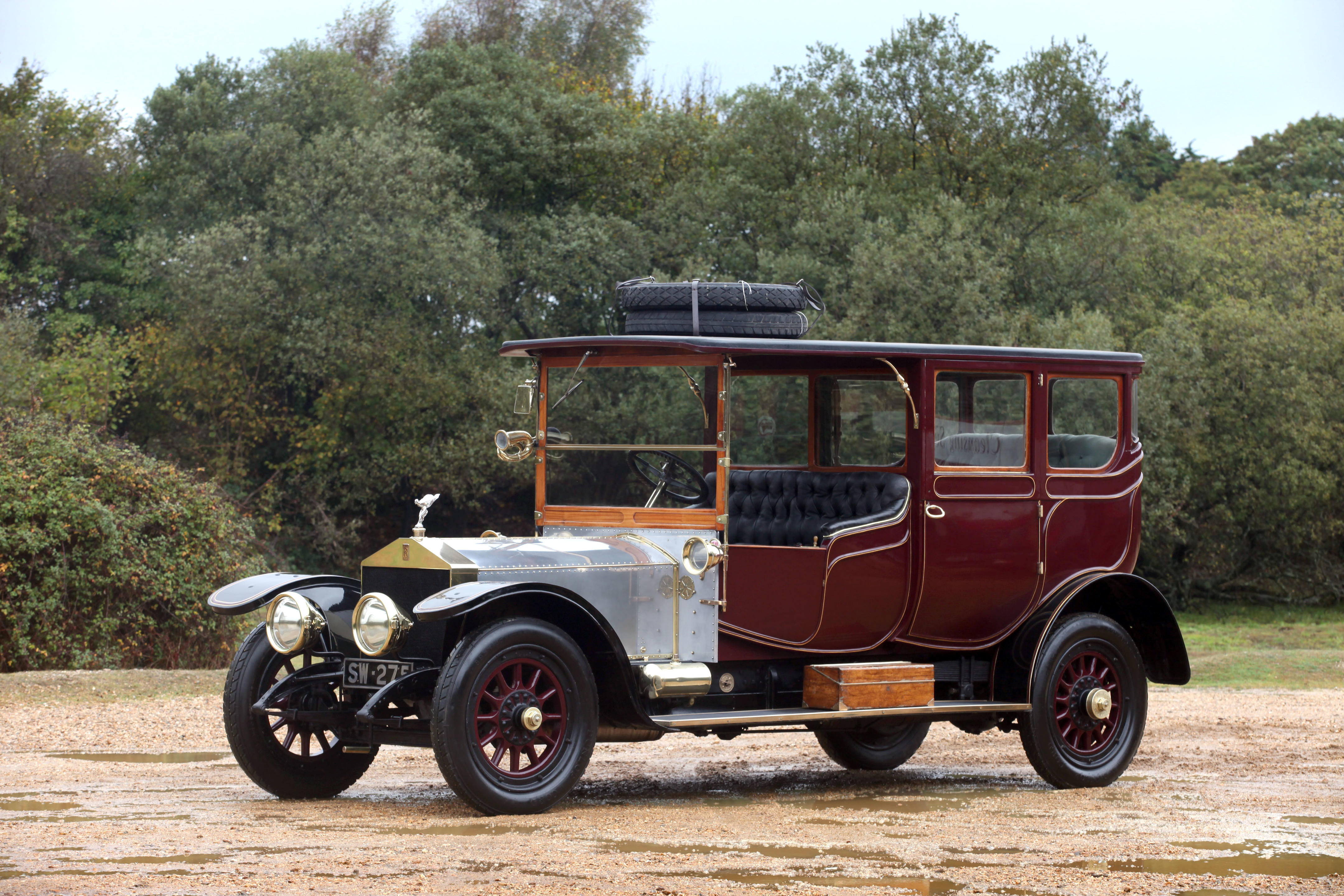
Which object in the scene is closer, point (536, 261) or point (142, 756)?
point (142, 756)

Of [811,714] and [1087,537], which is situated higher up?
[1087,537]

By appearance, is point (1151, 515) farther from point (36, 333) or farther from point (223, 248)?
point (36, 333)

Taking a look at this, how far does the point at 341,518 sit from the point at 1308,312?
18.3m

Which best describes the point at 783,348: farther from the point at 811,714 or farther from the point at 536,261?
the point at 536,261

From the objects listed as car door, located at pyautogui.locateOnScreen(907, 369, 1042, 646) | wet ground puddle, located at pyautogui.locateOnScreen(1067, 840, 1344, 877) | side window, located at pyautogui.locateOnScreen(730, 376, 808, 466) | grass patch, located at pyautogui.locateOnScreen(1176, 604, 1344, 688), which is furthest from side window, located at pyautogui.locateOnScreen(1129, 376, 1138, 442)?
grass patch, located at pyautogui.locateOnScreen(1176, 604, 1344, 688)

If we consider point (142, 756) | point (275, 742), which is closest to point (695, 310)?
point (275, 742)

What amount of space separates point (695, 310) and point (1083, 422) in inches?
98.5

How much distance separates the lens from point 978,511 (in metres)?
8.21

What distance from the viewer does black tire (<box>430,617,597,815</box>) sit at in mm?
6492

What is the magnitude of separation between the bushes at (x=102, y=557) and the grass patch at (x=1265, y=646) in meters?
9.83

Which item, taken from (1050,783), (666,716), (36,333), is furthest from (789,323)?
(36,333)

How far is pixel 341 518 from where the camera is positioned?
28656 millimetres

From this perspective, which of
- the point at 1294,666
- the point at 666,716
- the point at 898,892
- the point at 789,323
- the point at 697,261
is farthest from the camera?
the point at 697,261

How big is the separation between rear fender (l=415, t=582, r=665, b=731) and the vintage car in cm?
1
